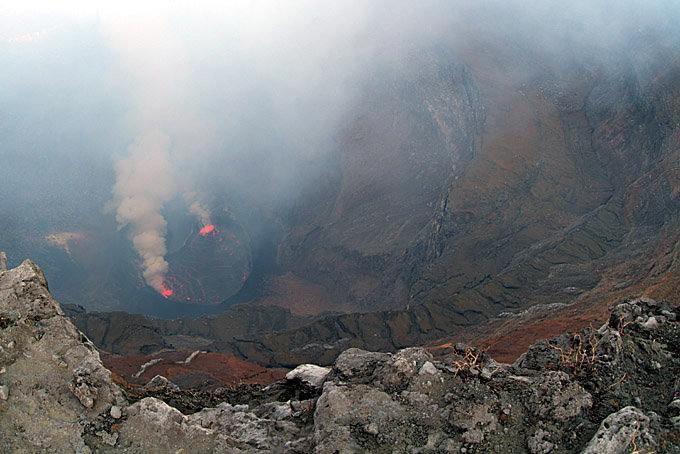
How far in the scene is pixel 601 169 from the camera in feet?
258

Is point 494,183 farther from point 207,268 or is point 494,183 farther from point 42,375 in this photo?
point 42,375

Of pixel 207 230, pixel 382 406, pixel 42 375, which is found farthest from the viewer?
pixel 207 230

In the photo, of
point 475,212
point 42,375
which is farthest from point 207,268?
point 42,375

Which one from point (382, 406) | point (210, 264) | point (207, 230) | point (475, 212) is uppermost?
point (382, 406)

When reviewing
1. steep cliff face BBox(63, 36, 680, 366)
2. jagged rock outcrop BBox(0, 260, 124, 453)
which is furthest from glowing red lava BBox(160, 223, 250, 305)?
jagged rock outcrop BBox(0, 260, 124, 453)

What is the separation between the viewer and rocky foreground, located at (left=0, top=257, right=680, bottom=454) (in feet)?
24.4

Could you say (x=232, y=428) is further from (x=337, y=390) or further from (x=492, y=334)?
(x=492, y=334)

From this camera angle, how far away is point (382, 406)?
843cm

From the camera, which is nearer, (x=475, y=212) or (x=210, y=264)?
(x=475, y=212)

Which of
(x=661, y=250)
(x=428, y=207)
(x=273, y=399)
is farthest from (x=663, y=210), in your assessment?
(x=273, y=399)

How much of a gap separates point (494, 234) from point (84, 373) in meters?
70.0

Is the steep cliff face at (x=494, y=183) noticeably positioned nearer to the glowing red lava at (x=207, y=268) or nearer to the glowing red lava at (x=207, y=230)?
the glowing red lava at (x=207, y=268)

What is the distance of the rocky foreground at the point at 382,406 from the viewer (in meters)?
7.43

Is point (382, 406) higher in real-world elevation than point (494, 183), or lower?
higher
